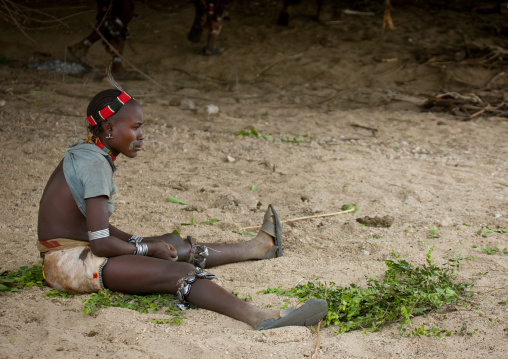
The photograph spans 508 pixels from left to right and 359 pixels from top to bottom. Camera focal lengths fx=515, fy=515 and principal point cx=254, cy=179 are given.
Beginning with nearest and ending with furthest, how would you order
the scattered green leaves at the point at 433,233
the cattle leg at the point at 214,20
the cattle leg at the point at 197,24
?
the scattered green leaves at the point at 433,233 < the cattle leg at the point at 214,20 < the cattle leg at the point at 197,24

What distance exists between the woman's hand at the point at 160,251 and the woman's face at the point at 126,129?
0.44 meters

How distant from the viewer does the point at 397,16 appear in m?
9.51

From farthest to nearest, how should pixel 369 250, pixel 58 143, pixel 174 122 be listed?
1. pixel 174 122
2. pixel 58 143
3. pixel 369 250

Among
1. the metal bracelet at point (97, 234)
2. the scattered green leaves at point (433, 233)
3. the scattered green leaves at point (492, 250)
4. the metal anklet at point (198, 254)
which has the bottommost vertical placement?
the scattered green leaves at point (433, 233)

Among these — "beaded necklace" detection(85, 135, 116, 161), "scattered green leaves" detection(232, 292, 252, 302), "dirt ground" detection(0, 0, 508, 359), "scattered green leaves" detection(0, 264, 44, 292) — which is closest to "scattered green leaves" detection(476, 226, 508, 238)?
"dirt ground" detection(0, 0, 508, 359)

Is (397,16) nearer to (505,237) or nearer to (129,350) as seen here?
(505,237)

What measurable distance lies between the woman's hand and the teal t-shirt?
0.31m

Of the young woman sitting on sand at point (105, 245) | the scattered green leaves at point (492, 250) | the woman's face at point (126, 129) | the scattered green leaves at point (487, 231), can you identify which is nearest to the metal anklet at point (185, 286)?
the young woman sitting on sand at point (105, 245)

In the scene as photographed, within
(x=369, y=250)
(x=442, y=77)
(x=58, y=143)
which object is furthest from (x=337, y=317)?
(x=442, y=77)

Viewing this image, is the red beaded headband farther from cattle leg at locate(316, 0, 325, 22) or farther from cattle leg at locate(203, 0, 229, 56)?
cattle leg at locate(316, 0, 325, 22)

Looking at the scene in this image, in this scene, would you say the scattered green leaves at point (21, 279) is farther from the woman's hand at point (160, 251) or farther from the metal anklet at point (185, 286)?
the metal anklet at point (185, 286)

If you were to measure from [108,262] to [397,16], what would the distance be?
8.62 m

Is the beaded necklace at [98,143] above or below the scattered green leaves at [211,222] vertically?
above

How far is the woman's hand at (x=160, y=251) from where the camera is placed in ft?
7.86
